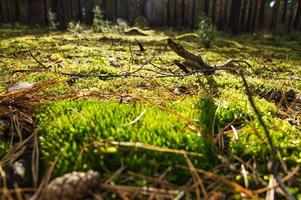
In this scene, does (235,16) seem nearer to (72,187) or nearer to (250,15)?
(250,15)

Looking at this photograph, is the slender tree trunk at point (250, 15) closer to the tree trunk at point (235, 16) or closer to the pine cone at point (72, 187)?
the tree trunk at point (235, 16)

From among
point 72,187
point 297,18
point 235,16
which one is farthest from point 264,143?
point 297,18

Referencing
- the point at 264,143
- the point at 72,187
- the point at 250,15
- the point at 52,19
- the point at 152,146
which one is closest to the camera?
the point at 72,187

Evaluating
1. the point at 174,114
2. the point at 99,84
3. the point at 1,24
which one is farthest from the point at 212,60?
the point at 1,24

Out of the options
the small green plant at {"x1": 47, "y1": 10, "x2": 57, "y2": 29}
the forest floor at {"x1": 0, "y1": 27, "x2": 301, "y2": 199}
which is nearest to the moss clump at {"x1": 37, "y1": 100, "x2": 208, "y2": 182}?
the forest floor at {"x1": 0, "y1": 27, "x2": 301, "y2": 199}

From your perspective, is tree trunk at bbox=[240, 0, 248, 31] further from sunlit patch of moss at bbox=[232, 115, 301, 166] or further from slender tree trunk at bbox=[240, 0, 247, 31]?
sunlit patch of moss at bbox=[232, 115, 301, 166]

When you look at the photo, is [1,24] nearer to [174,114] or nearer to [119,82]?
[119,82]

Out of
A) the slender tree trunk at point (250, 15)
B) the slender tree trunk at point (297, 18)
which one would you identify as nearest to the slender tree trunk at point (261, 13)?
the slender tree trunk at point (250, 15)
